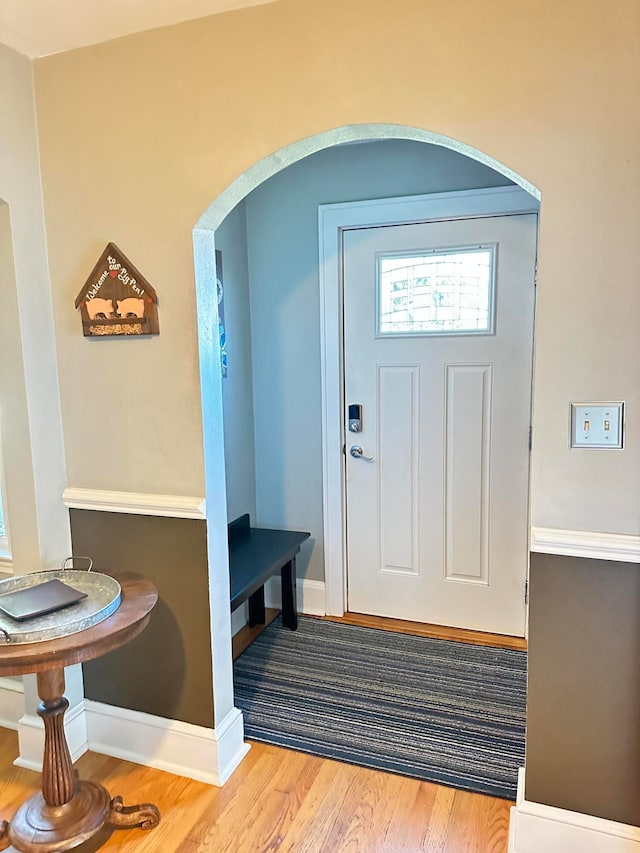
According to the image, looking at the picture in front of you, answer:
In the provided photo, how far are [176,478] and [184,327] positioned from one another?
48cm

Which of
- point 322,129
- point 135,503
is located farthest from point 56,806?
point 322,129

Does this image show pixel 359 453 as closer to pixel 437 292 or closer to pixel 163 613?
pixel 437 292

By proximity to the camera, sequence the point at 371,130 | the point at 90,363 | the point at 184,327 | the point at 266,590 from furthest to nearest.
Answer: the point at 266,590, the point at 90,363, the point at 184,327, the point at 371,130

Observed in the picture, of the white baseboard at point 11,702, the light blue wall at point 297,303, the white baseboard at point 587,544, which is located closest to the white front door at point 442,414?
the light blue wall at point 297,303

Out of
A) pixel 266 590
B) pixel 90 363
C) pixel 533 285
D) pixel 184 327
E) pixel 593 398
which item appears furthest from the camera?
pixel 266 590

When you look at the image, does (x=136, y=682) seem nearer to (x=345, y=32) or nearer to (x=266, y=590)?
(x=266, y=590)

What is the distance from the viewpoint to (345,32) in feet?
5.27

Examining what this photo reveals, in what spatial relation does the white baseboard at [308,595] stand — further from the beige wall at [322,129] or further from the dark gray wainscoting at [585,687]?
the dark gray wainscoting at [585,687]

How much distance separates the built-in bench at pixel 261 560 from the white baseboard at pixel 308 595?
2.5 inches

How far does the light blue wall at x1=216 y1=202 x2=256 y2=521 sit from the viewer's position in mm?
2904

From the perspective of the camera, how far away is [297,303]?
9.90 feet

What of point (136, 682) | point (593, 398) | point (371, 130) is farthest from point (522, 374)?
point (136, 682)

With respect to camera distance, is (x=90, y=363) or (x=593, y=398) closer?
(x=593, y=398)

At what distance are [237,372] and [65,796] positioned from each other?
186 cm
